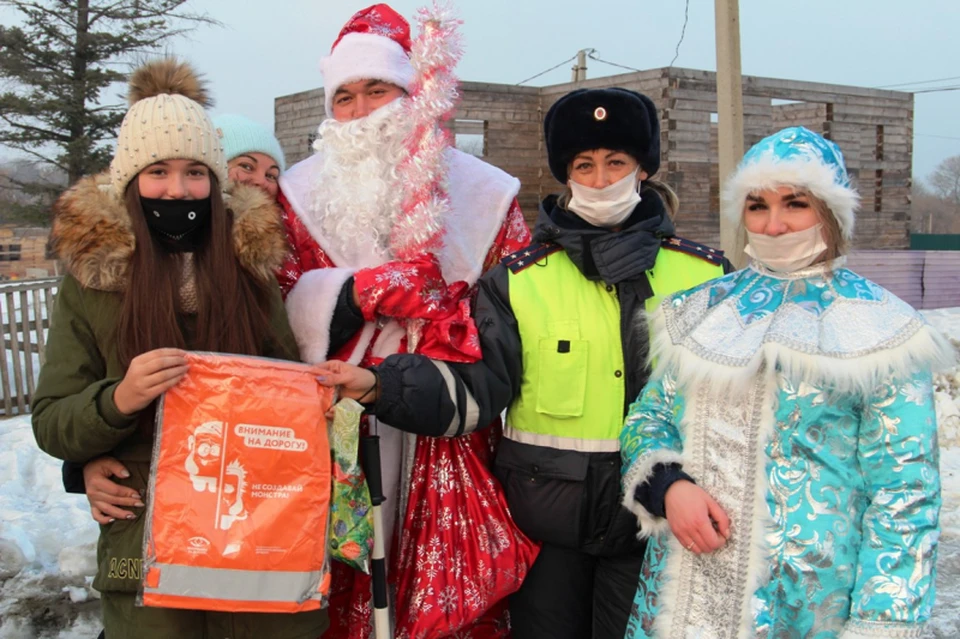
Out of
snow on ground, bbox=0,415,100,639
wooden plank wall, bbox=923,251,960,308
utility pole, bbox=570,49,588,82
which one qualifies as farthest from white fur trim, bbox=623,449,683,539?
utility pole, bbox=570,49,588,82

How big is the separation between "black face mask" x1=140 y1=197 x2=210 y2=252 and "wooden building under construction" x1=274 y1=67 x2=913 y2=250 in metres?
7.73

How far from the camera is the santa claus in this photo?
251cm

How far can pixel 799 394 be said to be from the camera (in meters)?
1.81

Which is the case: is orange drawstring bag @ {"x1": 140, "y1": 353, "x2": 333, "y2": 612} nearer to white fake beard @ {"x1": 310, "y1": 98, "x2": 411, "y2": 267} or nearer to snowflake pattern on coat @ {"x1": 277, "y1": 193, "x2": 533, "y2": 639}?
snowflake pattern on coat @ {"x1": 277, "y1": 193, "x2": 533, "y2": 639}

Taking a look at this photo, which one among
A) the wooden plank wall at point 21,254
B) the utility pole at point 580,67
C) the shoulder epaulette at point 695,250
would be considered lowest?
the shoulder epaulette at point 695,250

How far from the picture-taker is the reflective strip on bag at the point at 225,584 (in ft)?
6.29

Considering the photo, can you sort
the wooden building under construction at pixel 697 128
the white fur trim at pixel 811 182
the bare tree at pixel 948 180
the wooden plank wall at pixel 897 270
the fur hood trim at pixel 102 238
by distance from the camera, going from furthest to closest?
1. the bare tree at pixel 948 180
2. the wooden plank wall at pixel 897 270
3. the wooden building under construction at pixel 697 128
4. the fur hood trim at pixel 102 238
5. the white fur trim at pixel 811 182

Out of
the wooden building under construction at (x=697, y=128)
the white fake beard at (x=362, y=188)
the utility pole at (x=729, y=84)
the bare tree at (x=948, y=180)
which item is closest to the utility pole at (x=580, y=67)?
the wooden building under construction at (x=697, y=128)

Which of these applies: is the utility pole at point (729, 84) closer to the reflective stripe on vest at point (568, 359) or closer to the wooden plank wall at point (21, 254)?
the reflective stripe on vest at point (568, 359)

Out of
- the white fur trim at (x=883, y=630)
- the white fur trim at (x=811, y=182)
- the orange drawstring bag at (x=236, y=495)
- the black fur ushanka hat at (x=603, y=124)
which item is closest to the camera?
the white fur trim at (x=883, y=630)

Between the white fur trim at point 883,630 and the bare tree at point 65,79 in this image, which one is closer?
the white fur trim at point 883,630

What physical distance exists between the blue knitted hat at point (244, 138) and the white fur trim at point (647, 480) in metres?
2.21

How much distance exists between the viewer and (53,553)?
14.4 ft

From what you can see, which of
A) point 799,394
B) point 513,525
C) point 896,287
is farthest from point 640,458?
point 896,287
